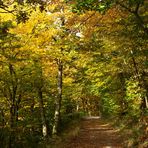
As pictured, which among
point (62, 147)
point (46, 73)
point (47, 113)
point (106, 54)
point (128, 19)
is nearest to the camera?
point (128, 19)

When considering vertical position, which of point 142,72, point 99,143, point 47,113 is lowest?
point 99,143

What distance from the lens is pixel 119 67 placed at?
20250 mm

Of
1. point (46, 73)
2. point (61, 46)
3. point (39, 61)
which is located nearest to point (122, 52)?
point (61, 46)

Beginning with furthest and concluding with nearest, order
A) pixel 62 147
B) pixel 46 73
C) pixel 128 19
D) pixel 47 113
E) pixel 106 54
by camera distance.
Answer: pixel 47 113
pixel 46 73
pixel 106 54
pixel 62 147
pixel 128 19

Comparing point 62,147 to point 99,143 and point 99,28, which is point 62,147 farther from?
point 99,28

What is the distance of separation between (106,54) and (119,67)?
1700 millimetres

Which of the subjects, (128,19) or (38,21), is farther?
(38,21)

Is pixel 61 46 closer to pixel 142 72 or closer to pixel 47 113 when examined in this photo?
pixel 142 72

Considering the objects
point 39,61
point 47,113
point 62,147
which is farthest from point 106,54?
point 47,113

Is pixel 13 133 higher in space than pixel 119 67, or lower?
lower

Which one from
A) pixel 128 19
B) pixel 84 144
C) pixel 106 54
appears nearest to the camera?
pixel 128 19

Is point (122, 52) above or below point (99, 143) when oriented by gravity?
above

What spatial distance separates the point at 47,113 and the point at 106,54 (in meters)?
10.5

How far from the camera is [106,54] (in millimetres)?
19109
